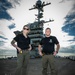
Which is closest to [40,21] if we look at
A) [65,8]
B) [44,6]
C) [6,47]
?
[44,6]

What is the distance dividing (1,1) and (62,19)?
2109mm

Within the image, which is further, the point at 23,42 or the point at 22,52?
the point at 23,42

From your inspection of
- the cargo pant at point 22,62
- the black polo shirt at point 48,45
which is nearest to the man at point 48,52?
the black polo shirt at point 48,45

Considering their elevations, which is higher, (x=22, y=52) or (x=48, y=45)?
(x=48, y=45)

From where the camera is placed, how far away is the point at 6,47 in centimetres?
657

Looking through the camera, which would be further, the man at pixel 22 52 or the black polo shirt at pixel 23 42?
the black polo shirt at pixel 23 42

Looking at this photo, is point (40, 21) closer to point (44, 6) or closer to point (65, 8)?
point (44, 6)

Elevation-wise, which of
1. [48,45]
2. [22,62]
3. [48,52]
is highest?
[48,45]

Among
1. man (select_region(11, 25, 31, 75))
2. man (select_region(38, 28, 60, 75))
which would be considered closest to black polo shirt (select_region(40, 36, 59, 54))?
man (select_region(38, 28, 60, 75))

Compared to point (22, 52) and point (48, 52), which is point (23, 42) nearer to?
point (22, 52)

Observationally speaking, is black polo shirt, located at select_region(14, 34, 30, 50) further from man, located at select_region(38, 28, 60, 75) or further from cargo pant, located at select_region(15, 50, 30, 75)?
man, located at select_region(38, 28, 60, 75)

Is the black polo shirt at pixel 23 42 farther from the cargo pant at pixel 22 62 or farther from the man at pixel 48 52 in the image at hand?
the man at pixel 48 52

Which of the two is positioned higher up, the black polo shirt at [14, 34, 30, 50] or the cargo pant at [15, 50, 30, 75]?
the black polo shirt at [14, 34, 30, 50]

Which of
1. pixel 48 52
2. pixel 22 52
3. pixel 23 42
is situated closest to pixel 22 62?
pixel 22 52
